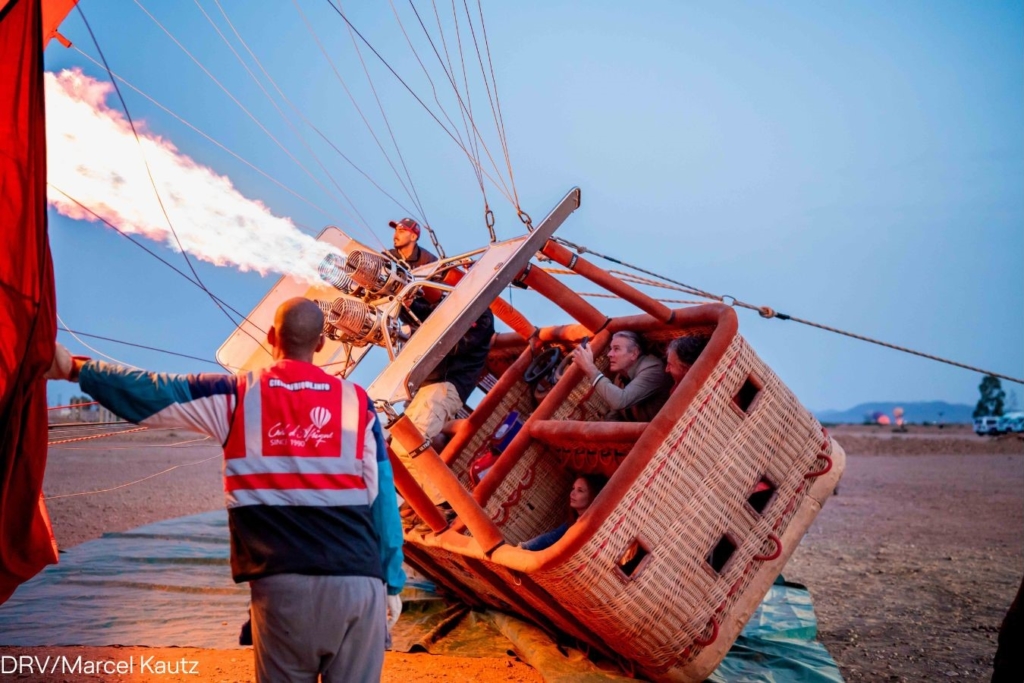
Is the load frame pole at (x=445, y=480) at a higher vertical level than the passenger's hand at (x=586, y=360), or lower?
lower

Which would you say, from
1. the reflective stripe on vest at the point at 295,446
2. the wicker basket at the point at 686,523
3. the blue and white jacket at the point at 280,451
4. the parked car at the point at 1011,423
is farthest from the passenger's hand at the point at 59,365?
the parked car at the point at 1011,423

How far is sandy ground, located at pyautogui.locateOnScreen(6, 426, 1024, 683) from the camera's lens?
4.51 metres

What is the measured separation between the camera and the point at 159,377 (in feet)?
7.78

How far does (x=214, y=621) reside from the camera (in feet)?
17.8

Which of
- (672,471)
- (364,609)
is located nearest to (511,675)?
(672,471)

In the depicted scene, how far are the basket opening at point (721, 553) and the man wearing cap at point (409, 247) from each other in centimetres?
256

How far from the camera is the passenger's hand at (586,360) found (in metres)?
4.46

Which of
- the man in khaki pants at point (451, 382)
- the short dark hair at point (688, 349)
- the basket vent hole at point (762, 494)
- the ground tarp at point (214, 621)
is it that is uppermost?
the short dark hair at point (688, 349)

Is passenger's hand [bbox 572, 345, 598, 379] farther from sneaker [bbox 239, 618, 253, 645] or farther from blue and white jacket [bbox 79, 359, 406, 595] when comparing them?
sneaker [bbox 239, 618, 253, 645]

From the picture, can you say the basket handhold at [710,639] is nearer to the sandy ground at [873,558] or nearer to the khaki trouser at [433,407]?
the sandy ground at [873,558]

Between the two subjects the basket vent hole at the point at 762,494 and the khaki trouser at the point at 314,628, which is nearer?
the khaki trouser at the point at 314,628

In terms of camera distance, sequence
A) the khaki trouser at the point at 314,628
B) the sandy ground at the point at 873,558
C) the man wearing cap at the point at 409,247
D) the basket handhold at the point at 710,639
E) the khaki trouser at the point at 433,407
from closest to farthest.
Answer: the khaki trouser at the point at 314,628 → the basket handhold at the point at 710,639 → the sandy ground at the point at 873,558 → the khaki trouser at the point at 433,407 → the man wearing cap at the point at 409,247

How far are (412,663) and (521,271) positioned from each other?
2.23 meters

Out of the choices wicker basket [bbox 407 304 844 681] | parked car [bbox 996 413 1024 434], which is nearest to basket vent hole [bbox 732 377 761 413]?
wicker basket [bbox 407 304 844 681]
